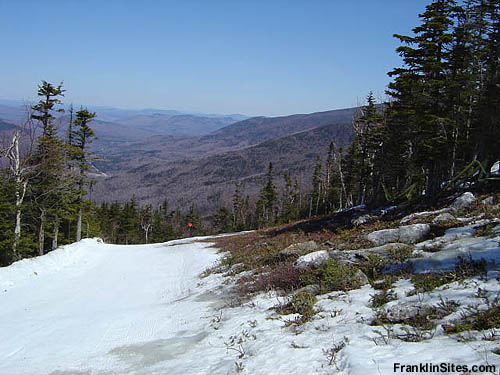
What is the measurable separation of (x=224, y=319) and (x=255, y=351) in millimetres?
2121

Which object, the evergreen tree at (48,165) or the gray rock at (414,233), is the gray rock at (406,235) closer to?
the gray rock at (414,233)

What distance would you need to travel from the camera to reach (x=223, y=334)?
6.35 metres

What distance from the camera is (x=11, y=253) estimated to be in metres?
23.6

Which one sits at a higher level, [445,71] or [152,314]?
[445,71]

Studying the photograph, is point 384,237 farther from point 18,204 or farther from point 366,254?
point 18,204

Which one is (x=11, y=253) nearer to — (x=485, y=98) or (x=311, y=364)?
(x=311, y=364)

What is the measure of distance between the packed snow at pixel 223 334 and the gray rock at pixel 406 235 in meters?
0.91

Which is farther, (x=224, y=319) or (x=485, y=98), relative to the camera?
(x=485, y=98)

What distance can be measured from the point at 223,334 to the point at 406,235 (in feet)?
19.6

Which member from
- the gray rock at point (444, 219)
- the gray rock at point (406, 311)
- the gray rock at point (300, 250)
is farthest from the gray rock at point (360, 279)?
the gray rock at point (444, 219)

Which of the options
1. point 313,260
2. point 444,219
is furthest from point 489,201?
point 313,260

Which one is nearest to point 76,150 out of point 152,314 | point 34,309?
point 34,309

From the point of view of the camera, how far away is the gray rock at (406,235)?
9.05 meters

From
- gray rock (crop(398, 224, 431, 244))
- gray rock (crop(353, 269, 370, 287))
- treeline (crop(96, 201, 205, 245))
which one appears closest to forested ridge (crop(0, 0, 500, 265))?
gray rock (crop(398, 224, 431, 244))
